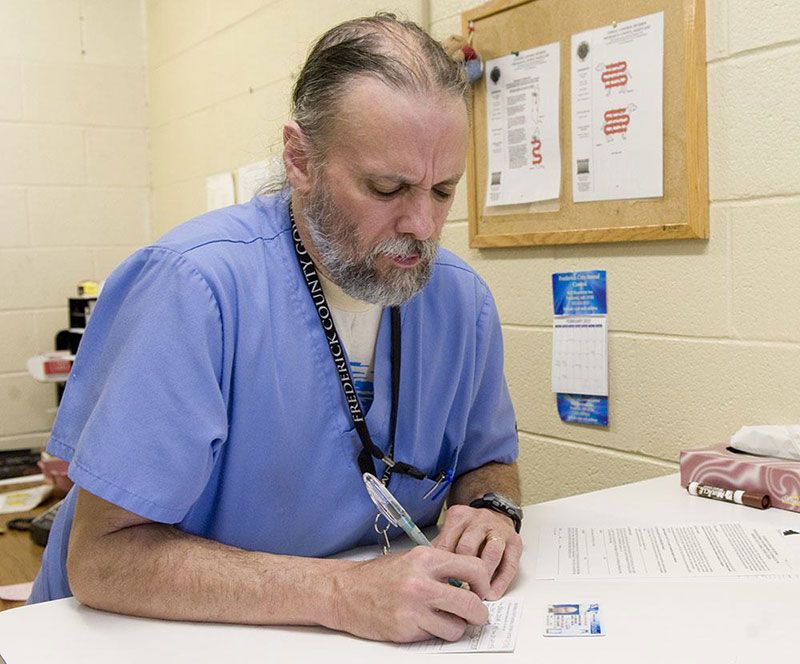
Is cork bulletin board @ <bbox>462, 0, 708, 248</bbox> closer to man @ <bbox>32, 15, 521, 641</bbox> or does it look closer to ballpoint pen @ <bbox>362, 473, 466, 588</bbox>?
man @ <bbox>32, 15, 521, 641</bbox>

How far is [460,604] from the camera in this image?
961 millimetres

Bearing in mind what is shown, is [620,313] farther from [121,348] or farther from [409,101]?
[121,348]

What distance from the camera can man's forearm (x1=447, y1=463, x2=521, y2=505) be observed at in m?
1.49

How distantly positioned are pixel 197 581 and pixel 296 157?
62 centimetres

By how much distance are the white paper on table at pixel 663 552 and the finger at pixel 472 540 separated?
8 centimetres

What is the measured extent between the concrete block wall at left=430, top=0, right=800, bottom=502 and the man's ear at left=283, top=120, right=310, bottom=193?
76 centimetres

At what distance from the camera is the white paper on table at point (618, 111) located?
68.1 inches

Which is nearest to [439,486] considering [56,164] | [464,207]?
[464,207]

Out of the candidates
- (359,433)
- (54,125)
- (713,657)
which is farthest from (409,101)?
(54,125)

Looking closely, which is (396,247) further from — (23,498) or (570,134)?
(23,498)

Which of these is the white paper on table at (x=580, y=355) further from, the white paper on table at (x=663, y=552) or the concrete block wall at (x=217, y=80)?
the concrete block wall at (x=217, y=80)

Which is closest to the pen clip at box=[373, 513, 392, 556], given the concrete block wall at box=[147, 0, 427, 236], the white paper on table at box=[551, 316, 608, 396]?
the white paper on table at box=[551, 316, 608, 396]

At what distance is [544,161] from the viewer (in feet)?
6.47

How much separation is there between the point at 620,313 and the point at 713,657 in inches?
41.2
